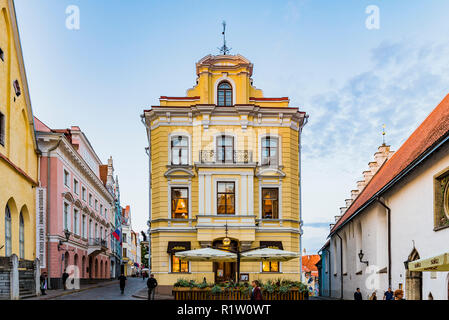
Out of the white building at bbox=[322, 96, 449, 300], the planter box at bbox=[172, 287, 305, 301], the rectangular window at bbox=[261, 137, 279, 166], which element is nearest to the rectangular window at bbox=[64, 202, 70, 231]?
the rectangular window at bbox=[261, 137, 279, 166]

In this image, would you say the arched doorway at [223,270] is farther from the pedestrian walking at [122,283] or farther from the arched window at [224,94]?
the arched window at [224,94]

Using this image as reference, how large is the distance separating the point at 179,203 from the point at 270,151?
6771 mm

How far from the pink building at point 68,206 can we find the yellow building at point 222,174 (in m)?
7.16

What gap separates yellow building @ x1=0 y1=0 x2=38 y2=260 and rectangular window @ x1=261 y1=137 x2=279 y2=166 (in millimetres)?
14583

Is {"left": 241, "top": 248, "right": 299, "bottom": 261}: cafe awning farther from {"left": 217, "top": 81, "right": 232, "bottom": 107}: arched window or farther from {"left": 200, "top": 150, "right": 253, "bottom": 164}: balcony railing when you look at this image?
{"left": 217, "top": 81, "right": 232, "bottom": 107}: arched window

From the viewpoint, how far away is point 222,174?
112ft

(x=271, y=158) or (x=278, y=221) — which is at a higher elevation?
(x=271, y=158)

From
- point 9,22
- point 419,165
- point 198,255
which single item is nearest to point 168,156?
point 198,255

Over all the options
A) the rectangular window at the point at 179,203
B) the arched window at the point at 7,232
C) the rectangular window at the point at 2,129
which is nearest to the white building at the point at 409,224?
the rectangular window at the point at 179,203

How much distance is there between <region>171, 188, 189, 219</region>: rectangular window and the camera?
113ft

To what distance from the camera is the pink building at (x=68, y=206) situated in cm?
3716
